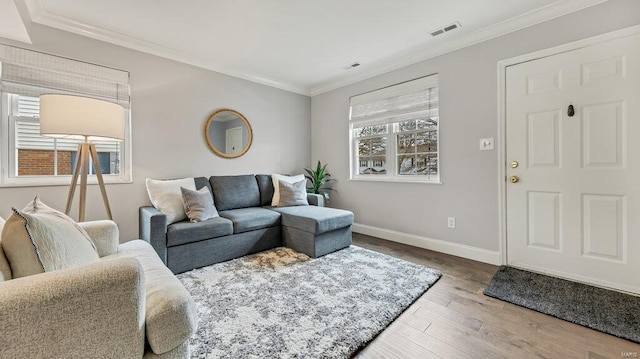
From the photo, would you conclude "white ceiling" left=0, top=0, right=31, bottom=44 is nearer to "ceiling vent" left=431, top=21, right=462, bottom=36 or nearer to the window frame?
the window frame

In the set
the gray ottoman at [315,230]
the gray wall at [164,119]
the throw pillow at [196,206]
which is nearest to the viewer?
the gray wall at [164,119]

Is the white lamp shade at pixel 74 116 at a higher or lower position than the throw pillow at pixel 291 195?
higher

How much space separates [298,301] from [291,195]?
1.74 m

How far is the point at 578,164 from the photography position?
84.9 inches

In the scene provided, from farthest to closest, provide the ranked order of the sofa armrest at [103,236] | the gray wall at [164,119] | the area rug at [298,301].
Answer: the gray wall at [164,119] < the sofa armrest at [103,236] < the area rug at [298,301]

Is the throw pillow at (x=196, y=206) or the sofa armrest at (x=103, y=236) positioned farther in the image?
the throw pillow at (x=196, y=206)

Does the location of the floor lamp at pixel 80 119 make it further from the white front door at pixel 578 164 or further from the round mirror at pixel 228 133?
the white front door at pixel 578 164

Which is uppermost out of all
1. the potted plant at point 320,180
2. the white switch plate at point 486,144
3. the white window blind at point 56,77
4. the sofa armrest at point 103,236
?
the white window blind at point 56,77

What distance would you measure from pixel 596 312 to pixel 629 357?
1.45 feet

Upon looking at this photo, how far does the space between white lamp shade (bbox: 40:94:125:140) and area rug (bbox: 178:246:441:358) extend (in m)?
1.39

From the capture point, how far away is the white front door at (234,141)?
11.9ft

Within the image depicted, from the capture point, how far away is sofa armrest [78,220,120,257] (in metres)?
1.59

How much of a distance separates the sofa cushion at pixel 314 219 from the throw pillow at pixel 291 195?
244 millimetres

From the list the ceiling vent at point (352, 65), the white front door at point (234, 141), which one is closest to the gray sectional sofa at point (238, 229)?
the white front door at point (234, 141)
